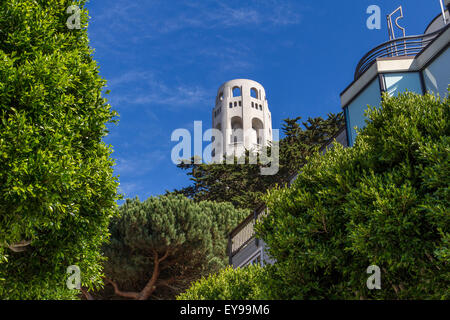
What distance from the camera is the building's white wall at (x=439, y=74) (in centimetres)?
1386

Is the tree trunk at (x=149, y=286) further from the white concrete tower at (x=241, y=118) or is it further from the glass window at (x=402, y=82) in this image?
the white concrete tower at (x=241, y=118)

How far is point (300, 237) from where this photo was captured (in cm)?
941

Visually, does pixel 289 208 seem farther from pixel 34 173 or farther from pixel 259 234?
pixel 34 173

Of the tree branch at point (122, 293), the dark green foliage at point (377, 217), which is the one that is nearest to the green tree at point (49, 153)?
the dark green foliage at point (377, 217)

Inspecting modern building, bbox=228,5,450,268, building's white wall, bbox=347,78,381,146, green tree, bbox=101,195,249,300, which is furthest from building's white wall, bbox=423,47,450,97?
green tree, bbox=101,195,249,300

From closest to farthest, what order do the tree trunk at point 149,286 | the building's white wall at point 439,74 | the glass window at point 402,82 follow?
1. the building's white wall at point 439,74
2. the glass window at point 402,82
3. the tree trunk at point 149,286

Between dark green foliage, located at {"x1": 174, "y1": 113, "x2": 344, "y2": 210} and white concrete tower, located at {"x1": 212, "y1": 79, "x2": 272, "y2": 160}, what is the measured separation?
24276 millimetres

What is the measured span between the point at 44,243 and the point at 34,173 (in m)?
2.78

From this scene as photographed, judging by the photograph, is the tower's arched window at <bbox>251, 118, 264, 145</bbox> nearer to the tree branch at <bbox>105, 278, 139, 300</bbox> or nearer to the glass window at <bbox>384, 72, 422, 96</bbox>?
the tree branch at <bbox>105, 278, 139, 300</bbox>

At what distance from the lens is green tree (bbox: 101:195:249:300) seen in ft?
96.3

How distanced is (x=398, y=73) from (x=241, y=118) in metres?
59.4

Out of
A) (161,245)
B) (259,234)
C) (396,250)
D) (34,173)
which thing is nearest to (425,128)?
(396,250)

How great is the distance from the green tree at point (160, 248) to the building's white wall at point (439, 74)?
1927cm

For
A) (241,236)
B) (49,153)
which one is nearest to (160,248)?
(241,236)
